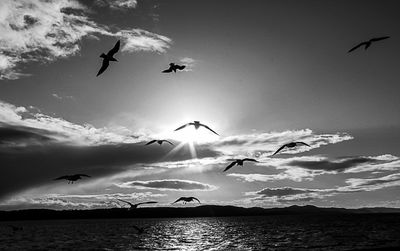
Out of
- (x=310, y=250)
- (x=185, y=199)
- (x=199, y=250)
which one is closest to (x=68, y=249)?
(x=199, y=250)

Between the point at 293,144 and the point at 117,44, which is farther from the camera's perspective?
the point at 293,144

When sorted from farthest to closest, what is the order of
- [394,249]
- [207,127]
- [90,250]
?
[90,250] → [207,127] → [394,249]

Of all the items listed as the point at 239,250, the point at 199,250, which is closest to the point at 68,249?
the point at 199,250

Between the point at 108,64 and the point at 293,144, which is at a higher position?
the point at 108,64

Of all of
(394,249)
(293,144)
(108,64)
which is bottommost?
(394,249)

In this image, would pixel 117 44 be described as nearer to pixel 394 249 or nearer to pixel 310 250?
pixel 394 249

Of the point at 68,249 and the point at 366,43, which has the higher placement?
the point at 366,43

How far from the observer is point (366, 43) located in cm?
2200

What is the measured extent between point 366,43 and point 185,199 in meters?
15.3

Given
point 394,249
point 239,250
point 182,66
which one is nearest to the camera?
point 394,249

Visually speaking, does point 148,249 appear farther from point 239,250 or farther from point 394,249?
point 394,249

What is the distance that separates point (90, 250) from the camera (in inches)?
2972

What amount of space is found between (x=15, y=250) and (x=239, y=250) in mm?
39883

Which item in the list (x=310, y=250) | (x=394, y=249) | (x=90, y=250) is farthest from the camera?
(x=90, y=250)
